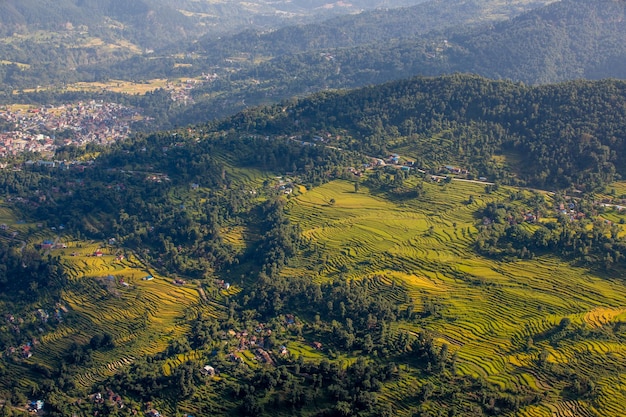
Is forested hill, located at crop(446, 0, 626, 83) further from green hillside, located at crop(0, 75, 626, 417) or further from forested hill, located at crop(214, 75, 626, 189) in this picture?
green hillside, located at crop(0, 75, 626, 417)

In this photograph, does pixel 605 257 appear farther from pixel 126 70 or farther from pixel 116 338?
pixel 126 70

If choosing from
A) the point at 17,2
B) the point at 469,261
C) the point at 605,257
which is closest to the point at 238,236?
the point at 469,261

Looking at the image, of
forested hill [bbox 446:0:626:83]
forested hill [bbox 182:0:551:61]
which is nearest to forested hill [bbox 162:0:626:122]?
forested hill [bbox 446:0:626:83]

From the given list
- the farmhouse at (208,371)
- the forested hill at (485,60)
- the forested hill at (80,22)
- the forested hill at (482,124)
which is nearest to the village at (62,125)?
the forested hill at (485,60)

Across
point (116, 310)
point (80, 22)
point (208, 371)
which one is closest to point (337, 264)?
point (208, 371)

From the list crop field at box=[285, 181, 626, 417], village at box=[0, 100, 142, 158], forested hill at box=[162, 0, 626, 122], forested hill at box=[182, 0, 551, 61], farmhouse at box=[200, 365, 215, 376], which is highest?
forested hill at box=[182, 0, 551, 61]

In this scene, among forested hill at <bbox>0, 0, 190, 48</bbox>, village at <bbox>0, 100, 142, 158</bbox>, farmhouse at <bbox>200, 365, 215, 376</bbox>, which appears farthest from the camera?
forested hill at <bbox>0, 0, 190, 48</bbox>

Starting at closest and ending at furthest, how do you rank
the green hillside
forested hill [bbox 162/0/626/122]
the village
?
the green hillside
the village
forested hill [bbox 162/0/626/122]
